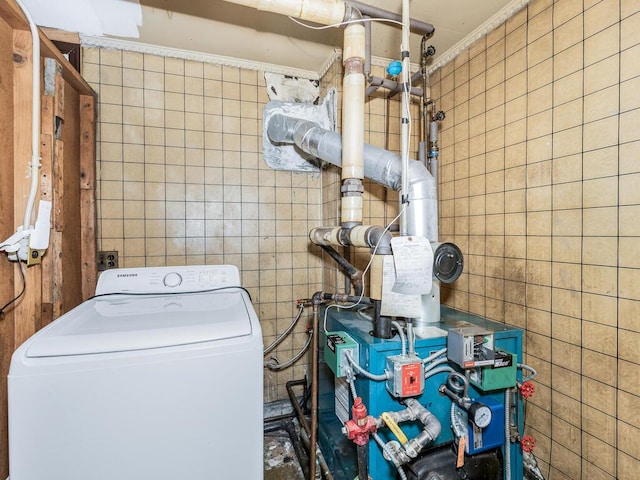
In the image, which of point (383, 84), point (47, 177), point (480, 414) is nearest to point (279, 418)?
point (480, 414)

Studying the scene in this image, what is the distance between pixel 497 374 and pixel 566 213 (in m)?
0.78

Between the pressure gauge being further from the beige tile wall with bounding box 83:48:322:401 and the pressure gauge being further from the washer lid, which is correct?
the beige tile wall with bounding box 83:48:322:401

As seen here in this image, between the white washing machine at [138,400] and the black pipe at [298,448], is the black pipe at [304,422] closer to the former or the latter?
the black pipe at [298,448]

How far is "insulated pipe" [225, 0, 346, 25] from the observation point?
4.46 ft

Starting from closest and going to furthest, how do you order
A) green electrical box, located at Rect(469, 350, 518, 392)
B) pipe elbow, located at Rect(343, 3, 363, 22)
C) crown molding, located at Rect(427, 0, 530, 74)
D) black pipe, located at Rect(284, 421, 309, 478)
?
green electrical box, located at Rect(469, 350, 518, 392)
pipe elbow, located at Rect(343, 3, 363, 22)
crown molding, located at Rect(427, 0, 530, 74)
black pipe, located at Rect(284, 421, 309, 478)

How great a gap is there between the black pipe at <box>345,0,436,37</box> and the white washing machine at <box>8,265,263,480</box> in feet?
5.12

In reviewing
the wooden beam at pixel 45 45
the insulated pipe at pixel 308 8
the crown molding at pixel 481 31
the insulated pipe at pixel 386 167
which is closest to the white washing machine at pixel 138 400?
the insulated pipe at pixel 386 167

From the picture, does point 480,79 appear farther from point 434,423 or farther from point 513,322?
point 434,423

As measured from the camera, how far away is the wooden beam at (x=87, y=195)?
6.18ft

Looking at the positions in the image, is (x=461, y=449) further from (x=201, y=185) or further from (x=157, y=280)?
(x=201, y=185)

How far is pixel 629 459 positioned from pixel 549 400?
31cm

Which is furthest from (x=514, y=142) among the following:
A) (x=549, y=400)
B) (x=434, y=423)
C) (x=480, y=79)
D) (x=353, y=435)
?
(x=353, y=435)

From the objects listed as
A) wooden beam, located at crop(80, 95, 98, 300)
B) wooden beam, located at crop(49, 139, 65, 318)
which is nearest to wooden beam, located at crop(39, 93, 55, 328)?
wooden beam, located at crop(49, 139, 65, 318)

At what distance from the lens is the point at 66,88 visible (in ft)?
5.52
